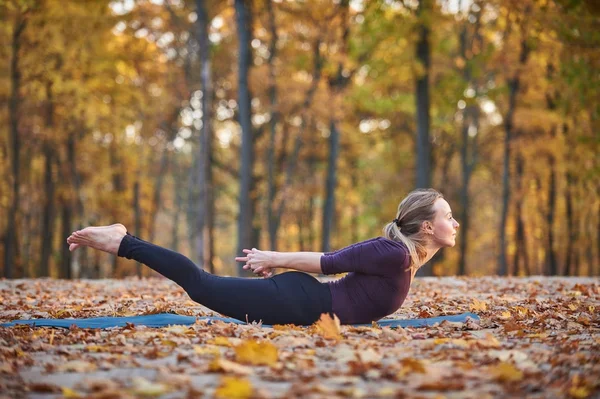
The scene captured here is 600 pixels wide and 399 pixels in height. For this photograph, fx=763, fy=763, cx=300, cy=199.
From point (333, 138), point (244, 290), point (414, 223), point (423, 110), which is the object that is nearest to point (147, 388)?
point (244, 290)

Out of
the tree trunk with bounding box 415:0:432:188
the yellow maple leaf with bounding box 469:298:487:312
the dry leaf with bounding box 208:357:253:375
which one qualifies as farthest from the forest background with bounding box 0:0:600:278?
the dry leaf with bounding box 208:357:253:375

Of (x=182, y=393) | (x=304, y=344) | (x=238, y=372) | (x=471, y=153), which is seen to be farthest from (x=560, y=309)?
(x=471, y=153)

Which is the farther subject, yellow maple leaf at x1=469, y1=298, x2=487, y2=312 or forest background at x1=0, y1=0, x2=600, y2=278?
forest background at x1=0, y1=0, x2=600, y2=278

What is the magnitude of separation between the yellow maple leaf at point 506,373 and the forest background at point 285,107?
875cm

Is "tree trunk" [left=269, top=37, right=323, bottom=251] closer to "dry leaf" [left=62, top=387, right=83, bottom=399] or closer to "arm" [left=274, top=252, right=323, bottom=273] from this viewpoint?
"arm" [left=274, top=252, right=323, bottom=273]

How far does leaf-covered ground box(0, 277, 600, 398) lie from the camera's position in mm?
3443

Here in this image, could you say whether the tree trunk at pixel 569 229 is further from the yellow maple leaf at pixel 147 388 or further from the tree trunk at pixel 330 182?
the yellow maple leaf at pixel 147 388

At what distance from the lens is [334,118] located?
21.8 m

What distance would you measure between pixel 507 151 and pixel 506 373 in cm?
2094

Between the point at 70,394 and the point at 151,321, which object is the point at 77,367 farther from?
the point at 151,321

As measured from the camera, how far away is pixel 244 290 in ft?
19.2

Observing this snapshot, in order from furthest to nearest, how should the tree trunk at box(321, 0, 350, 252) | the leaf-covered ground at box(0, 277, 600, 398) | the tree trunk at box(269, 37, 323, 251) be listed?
the tree trunk at box(321, 0, 350, 252), the tree trunk at box(269, 37, 323, 251), the leaf-covered ground at box(0, 277, 600, 398)

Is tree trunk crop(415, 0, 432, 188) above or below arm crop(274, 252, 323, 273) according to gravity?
above

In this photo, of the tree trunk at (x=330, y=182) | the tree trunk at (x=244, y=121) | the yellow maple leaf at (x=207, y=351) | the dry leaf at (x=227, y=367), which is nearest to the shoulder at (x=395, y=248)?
the yellow maple leaf at (x=207, y=351)
